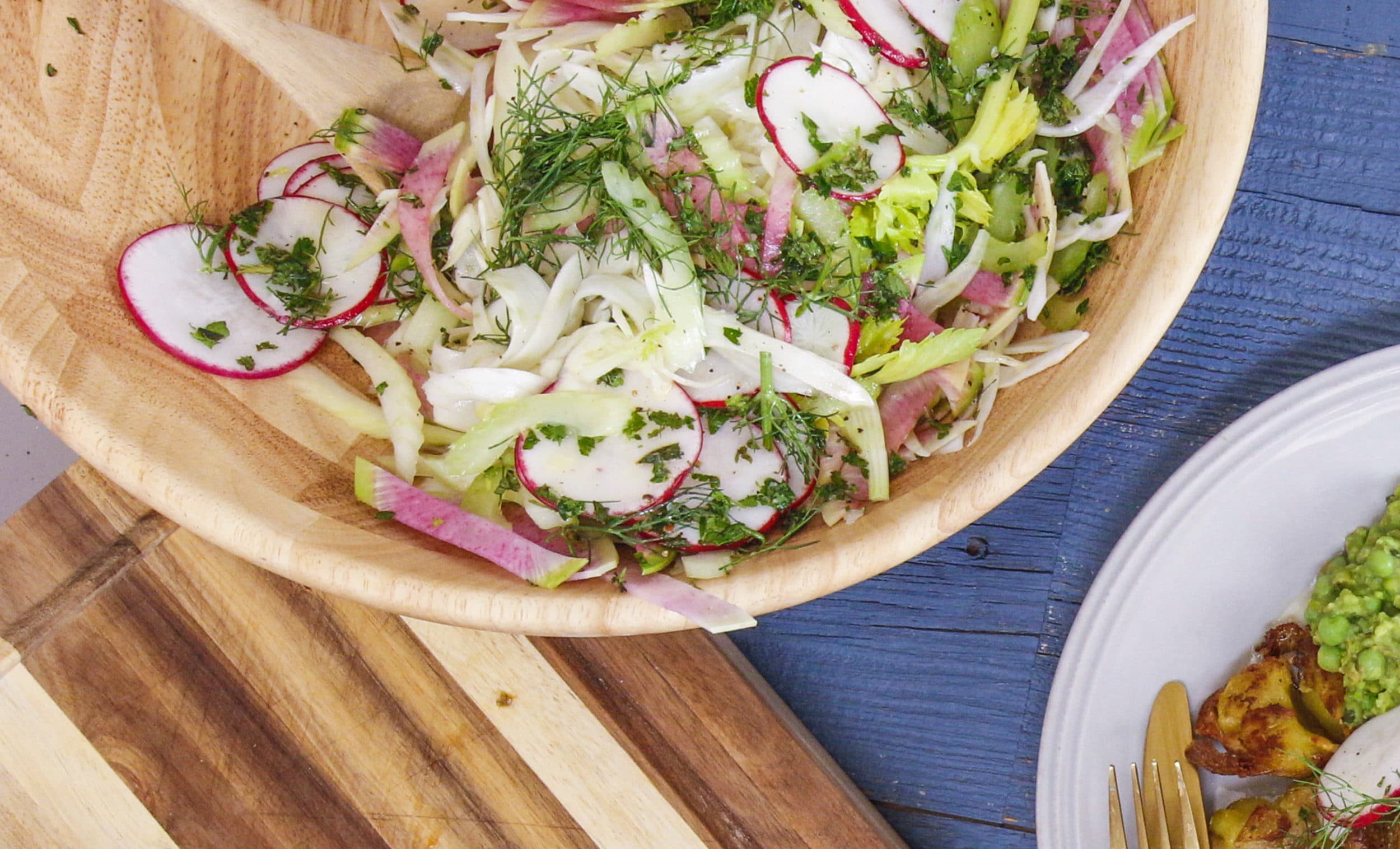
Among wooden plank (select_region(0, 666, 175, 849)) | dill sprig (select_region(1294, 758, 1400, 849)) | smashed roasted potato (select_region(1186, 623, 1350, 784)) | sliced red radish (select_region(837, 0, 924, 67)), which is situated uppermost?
sliced red radish (select_region(837, 0, 924, 67))

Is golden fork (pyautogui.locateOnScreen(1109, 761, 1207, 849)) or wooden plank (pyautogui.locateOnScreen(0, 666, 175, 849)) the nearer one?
golden fork (pyautogui.locateOnScreen(1109, 761, 1207, 849))

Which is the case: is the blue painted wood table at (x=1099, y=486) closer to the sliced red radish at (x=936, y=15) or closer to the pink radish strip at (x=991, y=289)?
the pink radish strip at (x=991, y=289)

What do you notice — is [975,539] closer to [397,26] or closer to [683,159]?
[683,159]

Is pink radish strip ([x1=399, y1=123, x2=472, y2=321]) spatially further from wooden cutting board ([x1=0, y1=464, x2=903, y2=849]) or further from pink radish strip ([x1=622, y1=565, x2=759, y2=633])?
wooden cutting board ([x1=0, y1=464, x2=903, y2=849])

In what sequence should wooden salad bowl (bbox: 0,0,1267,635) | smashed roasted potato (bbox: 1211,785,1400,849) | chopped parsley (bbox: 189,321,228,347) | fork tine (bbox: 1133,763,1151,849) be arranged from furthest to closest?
fork tine (bbox: 1133,763,1151,849) < smashed roasted potato (bbox: 1211,785,1400,849) < chopped parsley (bbox: 189,321,228,347) < wooden salad bowl (bbox: 0,0,1267,635)

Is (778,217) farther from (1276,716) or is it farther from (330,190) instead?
(1276,716)

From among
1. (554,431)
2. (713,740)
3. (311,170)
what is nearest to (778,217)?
(554,431)

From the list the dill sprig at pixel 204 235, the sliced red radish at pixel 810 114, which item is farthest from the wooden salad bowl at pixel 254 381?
the sliced red radish at pixel 810 114

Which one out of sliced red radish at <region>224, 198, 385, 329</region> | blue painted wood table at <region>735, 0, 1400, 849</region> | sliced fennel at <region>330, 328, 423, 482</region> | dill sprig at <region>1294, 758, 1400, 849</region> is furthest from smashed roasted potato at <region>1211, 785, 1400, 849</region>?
sliced red radish at <region>224, 198, 385, 329</region>
